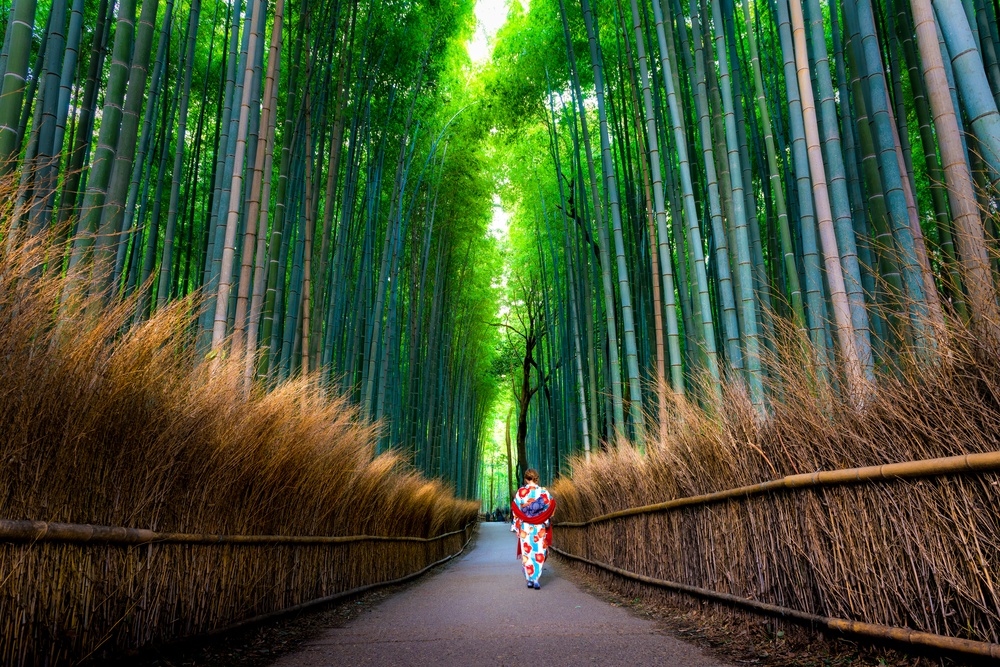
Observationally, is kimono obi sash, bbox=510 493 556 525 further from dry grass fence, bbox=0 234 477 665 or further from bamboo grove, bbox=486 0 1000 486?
dry grass fence, bbox=0 234 477 665

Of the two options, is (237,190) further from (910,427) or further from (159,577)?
(910,427)

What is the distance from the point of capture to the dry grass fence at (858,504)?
167 centimetres

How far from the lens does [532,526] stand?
5613 mm

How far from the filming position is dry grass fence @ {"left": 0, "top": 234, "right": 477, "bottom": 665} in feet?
5.46

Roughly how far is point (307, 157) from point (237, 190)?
2.01 metres

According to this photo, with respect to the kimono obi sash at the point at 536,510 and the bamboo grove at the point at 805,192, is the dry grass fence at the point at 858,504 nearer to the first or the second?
the bamboo grove at the point at 805,192

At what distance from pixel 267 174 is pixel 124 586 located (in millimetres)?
3115

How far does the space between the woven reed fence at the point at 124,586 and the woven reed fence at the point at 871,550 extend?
2.00m

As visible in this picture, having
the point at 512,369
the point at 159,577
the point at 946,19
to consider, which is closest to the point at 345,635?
the point at 159,577

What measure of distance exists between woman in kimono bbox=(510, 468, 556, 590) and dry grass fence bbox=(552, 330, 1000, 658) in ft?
6.31

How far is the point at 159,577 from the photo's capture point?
223cm

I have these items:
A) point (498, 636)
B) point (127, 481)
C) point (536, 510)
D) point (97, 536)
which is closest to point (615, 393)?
point (536, 510)

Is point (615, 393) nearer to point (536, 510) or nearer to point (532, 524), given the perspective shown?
point (536, 510)

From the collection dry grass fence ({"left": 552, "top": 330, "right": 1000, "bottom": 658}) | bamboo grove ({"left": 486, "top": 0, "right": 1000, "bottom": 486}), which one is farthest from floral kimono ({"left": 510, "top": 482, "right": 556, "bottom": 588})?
dry grass fence ({"left": 552, "top": 330, "right": 1000, "bottom": 658})
